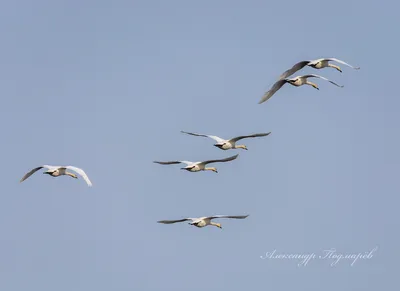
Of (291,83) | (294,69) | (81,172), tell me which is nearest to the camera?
(294,69)

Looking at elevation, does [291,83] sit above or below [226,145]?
above

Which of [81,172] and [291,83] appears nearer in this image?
[291,83]

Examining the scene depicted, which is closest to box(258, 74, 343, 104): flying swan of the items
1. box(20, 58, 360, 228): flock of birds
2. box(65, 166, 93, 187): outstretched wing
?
box(20, 58, 360, 228): flock of birds

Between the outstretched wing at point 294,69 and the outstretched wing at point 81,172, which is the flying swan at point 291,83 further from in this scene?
the outstretched wing at point 81,172

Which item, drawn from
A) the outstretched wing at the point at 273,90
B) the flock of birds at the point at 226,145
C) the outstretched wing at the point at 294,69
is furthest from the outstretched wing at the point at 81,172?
the outstretched wing at the point at 294,69

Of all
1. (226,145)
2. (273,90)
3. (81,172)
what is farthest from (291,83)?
(81,172)

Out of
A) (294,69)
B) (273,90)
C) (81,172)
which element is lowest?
(81,172)

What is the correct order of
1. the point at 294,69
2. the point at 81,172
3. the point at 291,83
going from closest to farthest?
the point at 294,69
the point at 291,83
the point at 81,172

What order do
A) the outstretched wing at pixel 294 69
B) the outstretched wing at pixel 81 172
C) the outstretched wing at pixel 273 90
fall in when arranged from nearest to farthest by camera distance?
the outstretched wing at pixel 294 69 → the outstretched wing at pixel 273 90 → the outstretched wing at pixel 81 172

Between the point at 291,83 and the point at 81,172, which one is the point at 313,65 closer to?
the point at 291,83

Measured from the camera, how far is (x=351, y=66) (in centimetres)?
10431

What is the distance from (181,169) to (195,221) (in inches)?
199

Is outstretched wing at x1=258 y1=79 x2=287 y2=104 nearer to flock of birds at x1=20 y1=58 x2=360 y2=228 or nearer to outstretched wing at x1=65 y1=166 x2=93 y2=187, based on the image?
flock of birds at x1=20 y1=58 x2=360 y2=228

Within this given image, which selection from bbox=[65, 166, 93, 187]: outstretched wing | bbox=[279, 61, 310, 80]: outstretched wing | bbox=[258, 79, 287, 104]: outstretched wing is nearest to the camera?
bbox=[279, 61, 310, 80]: outstretched wing
